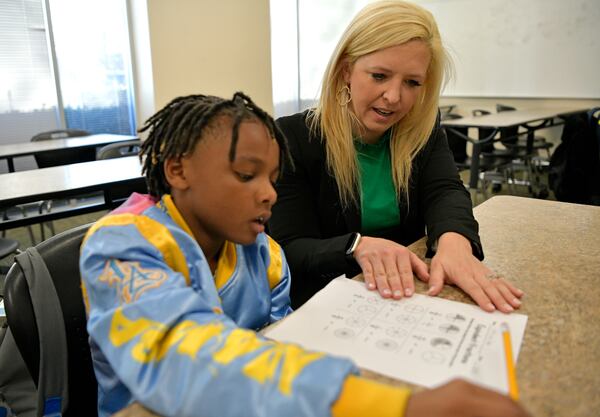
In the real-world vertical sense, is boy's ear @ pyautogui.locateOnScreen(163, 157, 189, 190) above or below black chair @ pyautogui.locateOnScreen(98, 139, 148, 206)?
above

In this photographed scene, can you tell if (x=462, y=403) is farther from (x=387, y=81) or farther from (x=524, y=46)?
(x=524, y=46)

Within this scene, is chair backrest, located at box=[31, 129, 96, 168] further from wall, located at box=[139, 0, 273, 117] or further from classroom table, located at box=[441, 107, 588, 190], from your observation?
classroom table, located at box=[441, 107, 588, 190]

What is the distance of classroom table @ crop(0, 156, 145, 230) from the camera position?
220 centimetres

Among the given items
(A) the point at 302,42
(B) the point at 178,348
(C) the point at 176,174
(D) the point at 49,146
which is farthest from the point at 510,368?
(A) the point at 302,42

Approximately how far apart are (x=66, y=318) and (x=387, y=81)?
0.82 meters

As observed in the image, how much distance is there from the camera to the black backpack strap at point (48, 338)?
0.82m

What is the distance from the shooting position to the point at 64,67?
514cm

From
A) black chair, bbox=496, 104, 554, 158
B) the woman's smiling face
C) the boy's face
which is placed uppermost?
the woman's smiling face

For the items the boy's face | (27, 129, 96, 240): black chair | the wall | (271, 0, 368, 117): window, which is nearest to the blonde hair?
the boy's face

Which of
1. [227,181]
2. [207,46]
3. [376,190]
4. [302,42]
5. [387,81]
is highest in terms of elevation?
[302,42]

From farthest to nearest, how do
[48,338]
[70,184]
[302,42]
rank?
[302,42], [70,184], [48,338]

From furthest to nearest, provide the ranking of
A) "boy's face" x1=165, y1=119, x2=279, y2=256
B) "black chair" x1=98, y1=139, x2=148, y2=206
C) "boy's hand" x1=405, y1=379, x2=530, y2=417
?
1. "black chair" x1=98, y1=139, x2=148, y2=206
2. "boy's face" x1=165, y1=119, x2=279, y2=256
3. "boy's hand" x1=405, y1=379, x2=530, y2=417

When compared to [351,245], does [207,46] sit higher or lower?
higher

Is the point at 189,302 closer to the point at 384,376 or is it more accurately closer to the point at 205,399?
the point at 205,399
